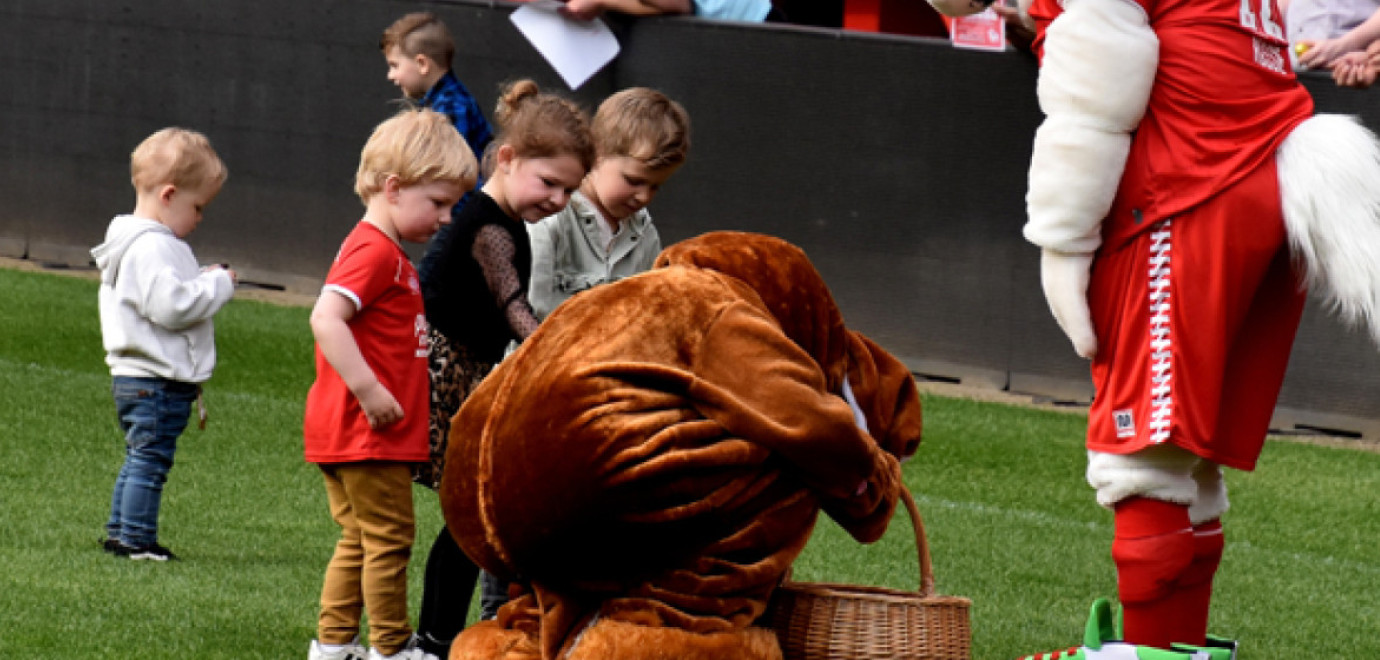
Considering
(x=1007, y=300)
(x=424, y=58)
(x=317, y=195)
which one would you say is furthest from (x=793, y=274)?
(x=317, y=195)

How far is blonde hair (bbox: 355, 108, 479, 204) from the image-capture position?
4.41 meters

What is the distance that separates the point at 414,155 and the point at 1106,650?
1936mm

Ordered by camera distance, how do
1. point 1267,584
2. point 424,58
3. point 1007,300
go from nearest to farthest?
point 1267,584
point 424,58
point 1007,300

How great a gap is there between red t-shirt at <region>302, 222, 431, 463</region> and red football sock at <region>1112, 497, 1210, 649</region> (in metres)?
1.64

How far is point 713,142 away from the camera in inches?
399

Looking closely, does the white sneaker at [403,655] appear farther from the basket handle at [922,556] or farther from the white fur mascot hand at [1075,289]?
the white fur mascot hand at [1075,289]

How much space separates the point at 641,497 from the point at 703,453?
0.13 meters

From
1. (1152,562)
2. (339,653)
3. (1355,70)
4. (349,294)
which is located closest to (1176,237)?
(1152,562)

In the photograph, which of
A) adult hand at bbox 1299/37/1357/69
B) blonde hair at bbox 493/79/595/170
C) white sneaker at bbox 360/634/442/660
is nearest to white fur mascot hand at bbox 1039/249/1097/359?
blonde hair at bbox 493/79/595/170

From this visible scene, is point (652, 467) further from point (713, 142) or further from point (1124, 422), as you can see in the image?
point (713, 142)

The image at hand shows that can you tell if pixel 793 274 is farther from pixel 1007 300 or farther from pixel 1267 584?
pixel 1007 300

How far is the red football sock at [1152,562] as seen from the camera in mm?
4016

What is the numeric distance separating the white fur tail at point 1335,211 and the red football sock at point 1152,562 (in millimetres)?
589

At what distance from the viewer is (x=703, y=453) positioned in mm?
3189
